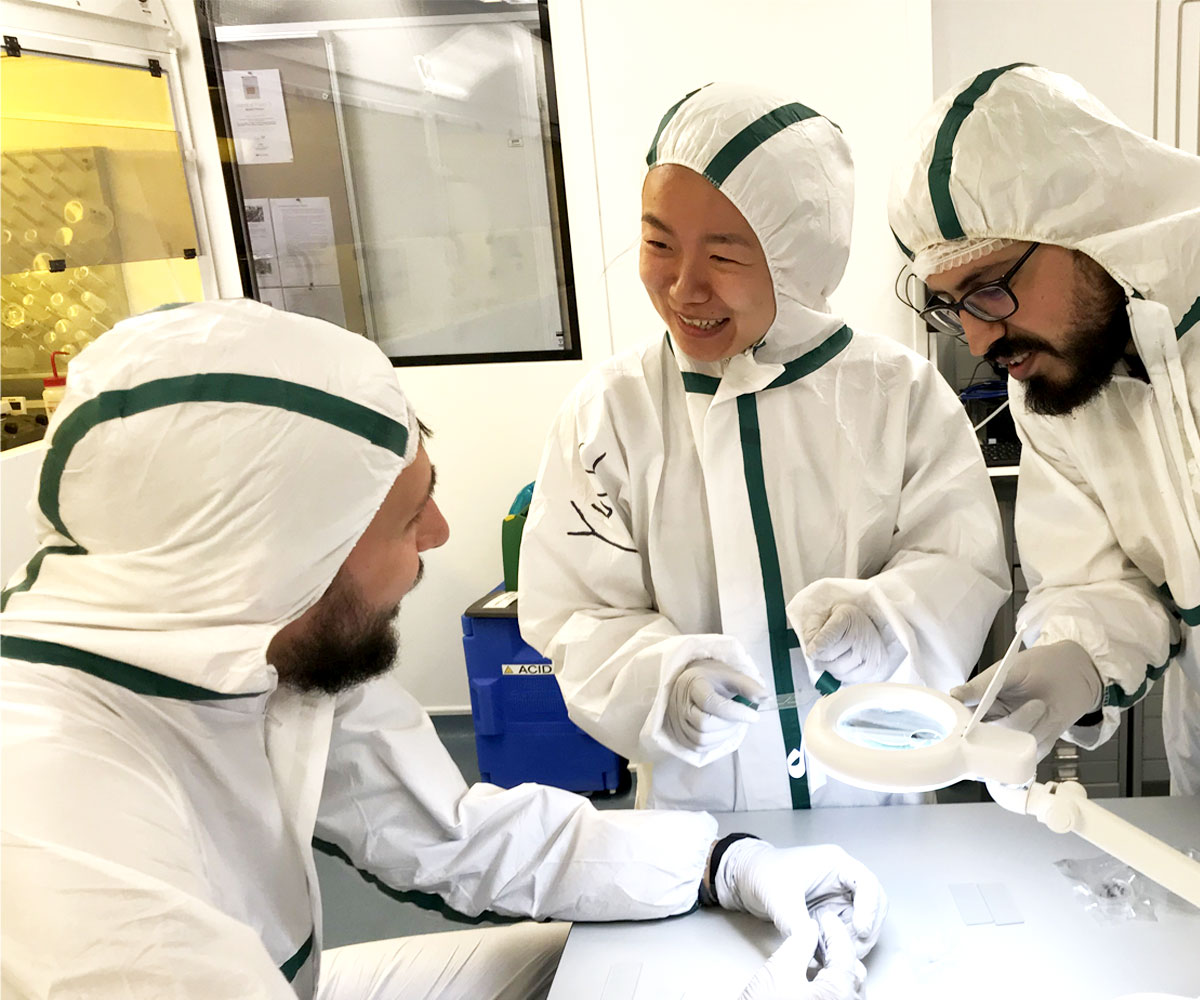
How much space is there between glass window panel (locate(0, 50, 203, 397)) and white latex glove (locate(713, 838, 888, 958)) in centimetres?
240

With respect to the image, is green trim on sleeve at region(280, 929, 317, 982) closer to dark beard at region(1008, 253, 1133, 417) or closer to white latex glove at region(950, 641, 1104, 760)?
white latex glove at region(950, 641, 1104, 760)

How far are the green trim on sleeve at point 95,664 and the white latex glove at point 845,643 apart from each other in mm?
770

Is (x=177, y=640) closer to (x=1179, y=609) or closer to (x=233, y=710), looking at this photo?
(x=233, y=710)

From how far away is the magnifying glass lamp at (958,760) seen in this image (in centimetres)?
78

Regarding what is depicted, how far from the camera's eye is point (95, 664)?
2.99 ft

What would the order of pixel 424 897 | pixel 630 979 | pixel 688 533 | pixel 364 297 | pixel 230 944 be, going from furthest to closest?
pixel 364 297 < pixel 688 533 < pixel 424 897 < pixel 630 979 < pixel 230 944

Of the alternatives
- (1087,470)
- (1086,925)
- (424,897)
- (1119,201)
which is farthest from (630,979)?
(1119,201)

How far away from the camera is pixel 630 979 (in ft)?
3.51

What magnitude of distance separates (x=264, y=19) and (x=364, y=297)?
0.90 meters

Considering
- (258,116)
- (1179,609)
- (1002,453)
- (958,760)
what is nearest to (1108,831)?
(958,760)

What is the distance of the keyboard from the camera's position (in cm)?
263

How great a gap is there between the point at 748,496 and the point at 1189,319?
615 mm

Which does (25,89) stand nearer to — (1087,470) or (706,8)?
(706,8)

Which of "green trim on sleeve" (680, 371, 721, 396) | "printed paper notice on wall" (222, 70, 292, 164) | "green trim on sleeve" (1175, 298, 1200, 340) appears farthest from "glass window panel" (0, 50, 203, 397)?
"green trim on sleeve" (1175, 298, 1200, 340)
